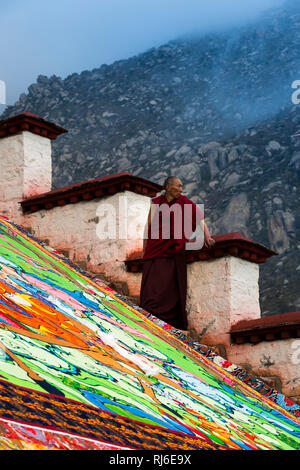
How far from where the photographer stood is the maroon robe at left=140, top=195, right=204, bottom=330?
7.46 meters

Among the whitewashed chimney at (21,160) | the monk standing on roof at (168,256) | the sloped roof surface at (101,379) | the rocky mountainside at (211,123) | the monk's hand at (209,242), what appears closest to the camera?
the sloped roof surface at (101,379)

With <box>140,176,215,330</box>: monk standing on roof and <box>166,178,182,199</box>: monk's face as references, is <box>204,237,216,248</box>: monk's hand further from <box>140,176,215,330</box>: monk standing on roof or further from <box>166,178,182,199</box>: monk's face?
<box>166,178,182,199</box>: monk's face

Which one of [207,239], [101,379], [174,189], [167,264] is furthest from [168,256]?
[101,379]

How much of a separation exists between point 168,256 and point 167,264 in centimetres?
8

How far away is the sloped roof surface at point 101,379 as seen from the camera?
3.41 metres

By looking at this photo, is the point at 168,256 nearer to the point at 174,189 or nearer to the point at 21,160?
the point at 174,189

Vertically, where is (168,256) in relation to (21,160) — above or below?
below

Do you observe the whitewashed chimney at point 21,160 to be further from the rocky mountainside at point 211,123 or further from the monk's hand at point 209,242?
the rocky mountainside at point 211,123

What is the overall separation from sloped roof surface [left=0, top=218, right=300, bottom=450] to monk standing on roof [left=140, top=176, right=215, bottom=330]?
1.00ft

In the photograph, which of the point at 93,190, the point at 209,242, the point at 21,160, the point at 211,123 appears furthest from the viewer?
the point at 211,123

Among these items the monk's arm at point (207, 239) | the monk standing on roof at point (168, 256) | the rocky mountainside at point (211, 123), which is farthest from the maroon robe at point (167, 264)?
the rocky mountainside at point (211, 123)

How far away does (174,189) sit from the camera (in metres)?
7.37

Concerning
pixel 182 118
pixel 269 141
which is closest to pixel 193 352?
pixel 269 141
